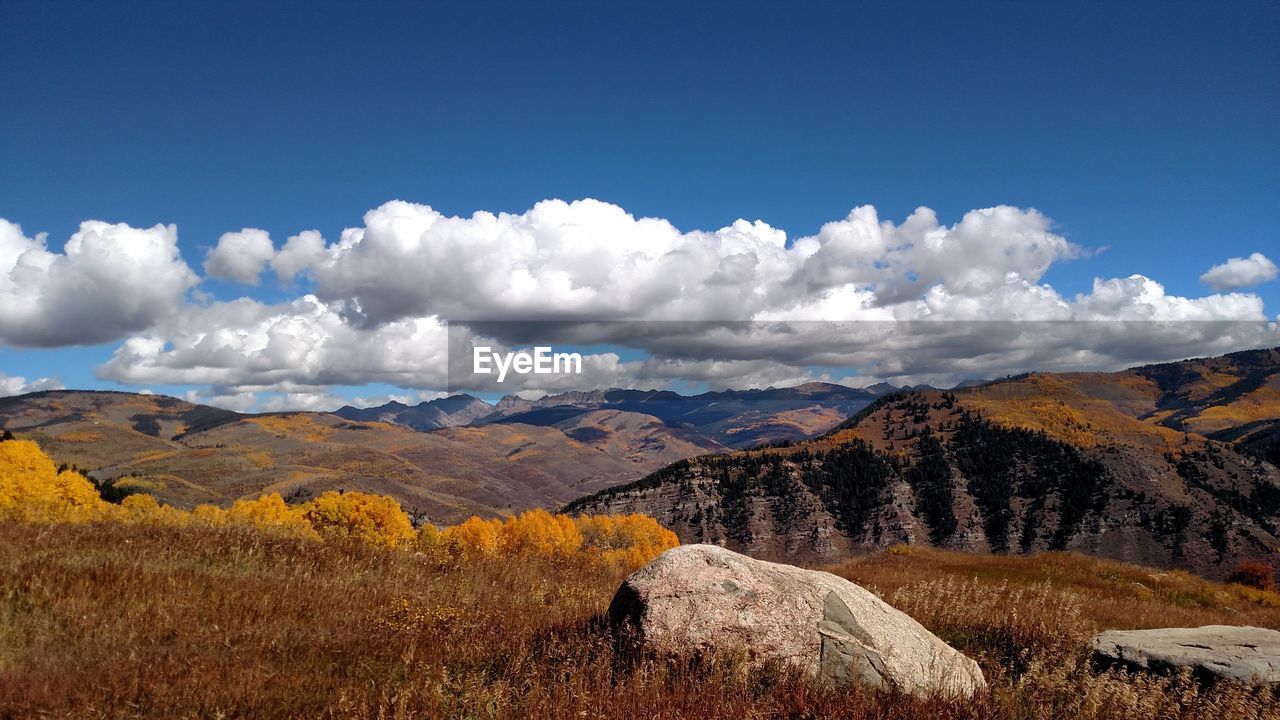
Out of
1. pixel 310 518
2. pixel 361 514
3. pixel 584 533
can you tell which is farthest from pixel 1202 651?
pixel 584 533

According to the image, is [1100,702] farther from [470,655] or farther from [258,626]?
[258,626]

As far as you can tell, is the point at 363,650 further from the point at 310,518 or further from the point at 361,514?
the point at 361,514

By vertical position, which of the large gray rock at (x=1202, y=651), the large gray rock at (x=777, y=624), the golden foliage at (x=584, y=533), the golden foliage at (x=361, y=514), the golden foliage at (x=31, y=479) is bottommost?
the golden foliage at (x=584, y=533)

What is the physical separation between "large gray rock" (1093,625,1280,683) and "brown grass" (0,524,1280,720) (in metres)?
0.70

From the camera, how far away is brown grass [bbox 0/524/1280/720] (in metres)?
6.22

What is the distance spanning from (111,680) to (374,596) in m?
4.68

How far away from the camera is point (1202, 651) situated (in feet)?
36.6

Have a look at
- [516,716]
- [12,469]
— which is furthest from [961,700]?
[12,469]

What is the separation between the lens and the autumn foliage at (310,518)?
15523 mm

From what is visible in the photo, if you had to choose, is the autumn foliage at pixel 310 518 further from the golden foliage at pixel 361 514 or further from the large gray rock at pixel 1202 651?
the large gray rock at pixel 1202 651

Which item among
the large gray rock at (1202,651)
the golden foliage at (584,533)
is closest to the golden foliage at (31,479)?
the golden foliage at (584,533)

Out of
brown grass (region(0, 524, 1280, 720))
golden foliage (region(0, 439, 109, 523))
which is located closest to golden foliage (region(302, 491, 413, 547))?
golden foliage (region(0, 439, 109, 523))

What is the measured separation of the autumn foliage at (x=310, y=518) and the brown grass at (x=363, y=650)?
2255 mm

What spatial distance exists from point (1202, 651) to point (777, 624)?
841 centimetres
